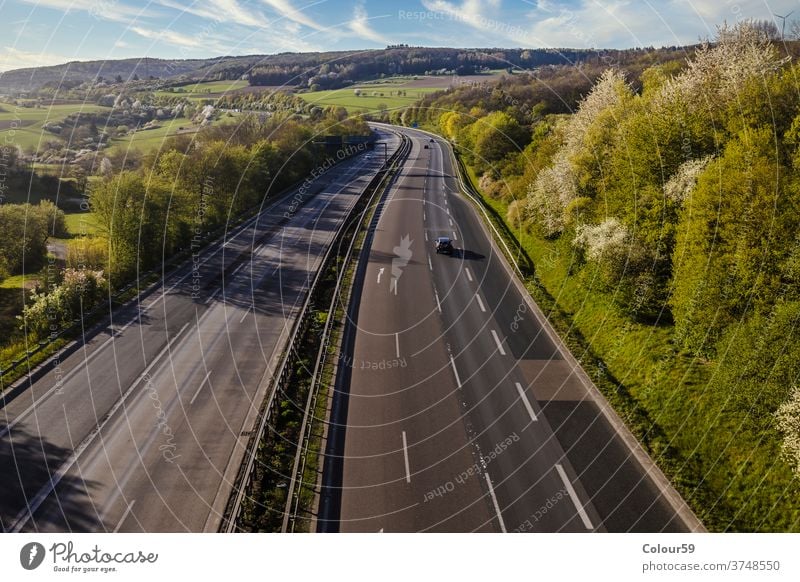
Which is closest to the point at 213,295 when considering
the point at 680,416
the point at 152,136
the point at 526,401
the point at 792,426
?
the point at 526,401

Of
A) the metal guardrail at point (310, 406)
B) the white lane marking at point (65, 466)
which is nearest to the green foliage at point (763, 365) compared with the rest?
the metal guardrail at point (310, 406)

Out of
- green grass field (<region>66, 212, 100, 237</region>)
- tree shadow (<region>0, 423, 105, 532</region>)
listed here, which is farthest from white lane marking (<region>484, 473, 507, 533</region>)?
green grass field (<region>66, 212, 100, 237</region>)

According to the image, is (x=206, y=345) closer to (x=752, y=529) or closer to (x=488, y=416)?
(x=488, y=416)

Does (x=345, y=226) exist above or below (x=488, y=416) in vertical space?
above

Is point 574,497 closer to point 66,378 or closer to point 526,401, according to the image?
point 526,401

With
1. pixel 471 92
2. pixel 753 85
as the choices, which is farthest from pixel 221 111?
pixel 753 85

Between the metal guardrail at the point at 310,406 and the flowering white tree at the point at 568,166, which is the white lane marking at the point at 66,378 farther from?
the flowering white tree at the point at 568,166
